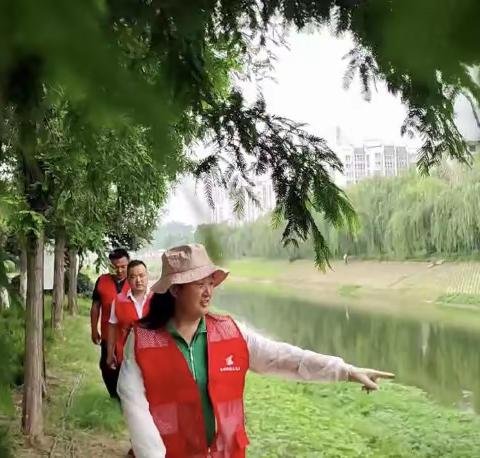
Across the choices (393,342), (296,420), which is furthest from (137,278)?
(393,342)

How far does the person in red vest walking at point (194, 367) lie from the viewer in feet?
5.41

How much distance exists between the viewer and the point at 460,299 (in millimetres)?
18828

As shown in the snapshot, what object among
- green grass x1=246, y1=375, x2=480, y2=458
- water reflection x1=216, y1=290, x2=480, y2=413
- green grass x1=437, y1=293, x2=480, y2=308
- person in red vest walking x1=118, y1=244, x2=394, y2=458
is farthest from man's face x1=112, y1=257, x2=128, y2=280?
green grass x1=437, y1=293, x2=480, y2=308

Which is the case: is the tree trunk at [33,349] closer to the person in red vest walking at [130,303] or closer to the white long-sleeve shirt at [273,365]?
the person in red vest walking at [130,303]

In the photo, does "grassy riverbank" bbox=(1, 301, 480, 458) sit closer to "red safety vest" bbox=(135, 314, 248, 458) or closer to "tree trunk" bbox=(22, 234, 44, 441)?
"tree trunk" bbox=(22, 234, 44, 441)

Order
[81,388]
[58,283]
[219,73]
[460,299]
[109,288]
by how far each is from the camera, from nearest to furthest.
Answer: [219,73], [109,288], [81,388], [58,283], [460,299]

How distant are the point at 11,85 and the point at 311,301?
19.9m

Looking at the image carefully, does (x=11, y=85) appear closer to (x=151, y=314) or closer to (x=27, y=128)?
(x=27, y=128)

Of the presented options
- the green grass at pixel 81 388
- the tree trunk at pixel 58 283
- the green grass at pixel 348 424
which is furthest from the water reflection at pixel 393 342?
the tree trunk at pixel 58 283

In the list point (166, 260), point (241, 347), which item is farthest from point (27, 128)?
point (241, 347)

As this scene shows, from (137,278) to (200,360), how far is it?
5.85ft

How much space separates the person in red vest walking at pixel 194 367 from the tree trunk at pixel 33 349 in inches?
91.9

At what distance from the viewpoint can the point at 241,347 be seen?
176 cm

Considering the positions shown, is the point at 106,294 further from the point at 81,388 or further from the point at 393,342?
the point at 393,342
